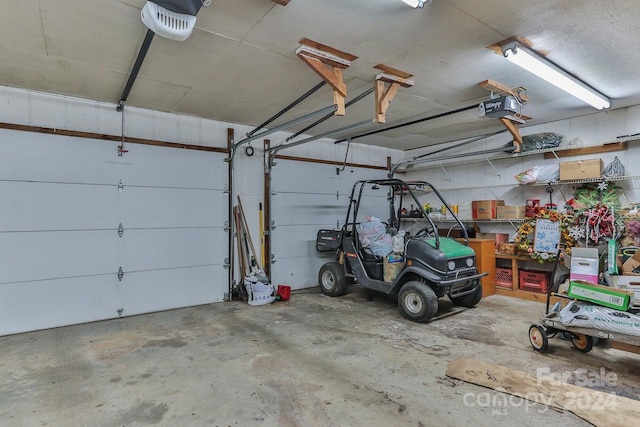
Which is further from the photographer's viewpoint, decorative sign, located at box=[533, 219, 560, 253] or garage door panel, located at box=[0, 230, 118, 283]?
decorative sign, located at box=[533, 219, 560, 253]

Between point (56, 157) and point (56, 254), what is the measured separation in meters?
1.12

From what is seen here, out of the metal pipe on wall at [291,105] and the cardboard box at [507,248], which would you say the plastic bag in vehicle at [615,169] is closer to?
the cardboard box at [507,248]

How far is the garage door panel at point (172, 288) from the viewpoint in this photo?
431cm

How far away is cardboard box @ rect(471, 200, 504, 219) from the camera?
559cm

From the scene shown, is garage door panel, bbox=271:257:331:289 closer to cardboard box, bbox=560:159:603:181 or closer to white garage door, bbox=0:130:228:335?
white garage door, bbox=0:130:228:335

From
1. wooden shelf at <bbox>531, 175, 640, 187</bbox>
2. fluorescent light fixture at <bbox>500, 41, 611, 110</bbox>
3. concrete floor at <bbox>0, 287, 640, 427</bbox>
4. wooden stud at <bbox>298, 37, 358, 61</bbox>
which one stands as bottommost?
concrete floor at <bbox>0, 287, 640, 427</bbox>

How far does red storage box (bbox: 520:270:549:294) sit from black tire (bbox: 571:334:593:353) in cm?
212

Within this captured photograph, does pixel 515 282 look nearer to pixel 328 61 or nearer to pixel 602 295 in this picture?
pixel 602 295

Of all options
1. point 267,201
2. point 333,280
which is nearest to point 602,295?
point 333,280

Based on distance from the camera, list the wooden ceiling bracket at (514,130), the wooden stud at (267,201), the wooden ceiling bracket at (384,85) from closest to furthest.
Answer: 1. the wooden ceiling bracket at (384,85)
2. the wooden ceiling bracket at (514,130)
3. the wooden stud at (267,201)

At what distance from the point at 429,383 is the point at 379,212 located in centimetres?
474

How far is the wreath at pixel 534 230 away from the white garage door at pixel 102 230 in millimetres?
4469

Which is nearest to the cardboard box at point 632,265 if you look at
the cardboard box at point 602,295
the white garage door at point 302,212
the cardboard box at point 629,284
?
the cardboard box at point 629,284

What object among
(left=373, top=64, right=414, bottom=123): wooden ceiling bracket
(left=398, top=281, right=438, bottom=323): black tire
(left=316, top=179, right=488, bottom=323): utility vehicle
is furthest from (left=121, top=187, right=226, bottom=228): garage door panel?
(left=398, top=281, right=438, bottom=323): black tire
